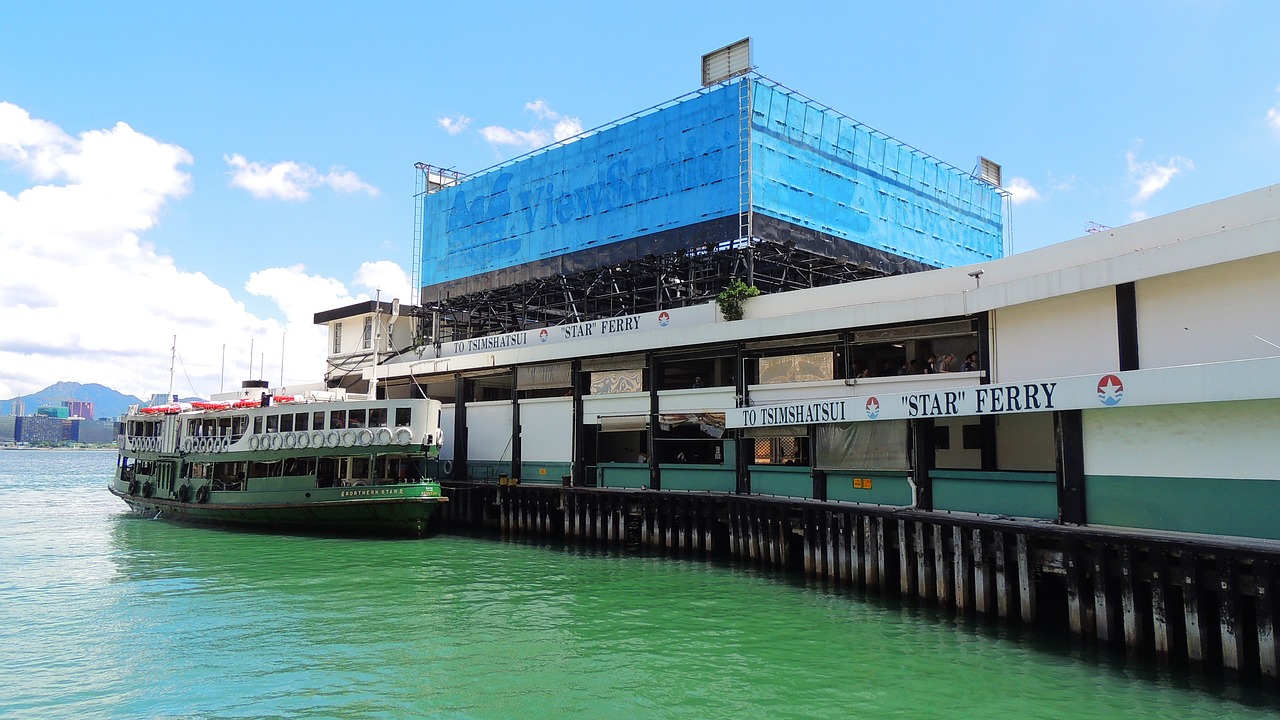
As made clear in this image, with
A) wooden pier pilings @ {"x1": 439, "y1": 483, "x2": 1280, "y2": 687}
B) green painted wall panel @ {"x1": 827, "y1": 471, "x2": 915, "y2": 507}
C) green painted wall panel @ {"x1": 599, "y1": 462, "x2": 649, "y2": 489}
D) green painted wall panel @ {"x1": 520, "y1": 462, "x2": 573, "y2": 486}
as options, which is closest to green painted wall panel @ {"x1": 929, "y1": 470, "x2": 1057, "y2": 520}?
wooden pier pilings @ {"x1": 439, "y1": 483, "x2": 1280, "y2": 687}

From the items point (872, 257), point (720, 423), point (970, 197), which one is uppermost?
point (970, 197)

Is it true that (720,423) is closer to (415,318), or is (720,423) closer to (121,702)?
(121,702)

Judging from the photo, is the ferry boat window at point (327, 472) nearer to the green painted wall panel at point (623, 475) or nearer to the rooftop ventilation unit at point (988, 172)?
the green painted wall panel at point (623, 475)

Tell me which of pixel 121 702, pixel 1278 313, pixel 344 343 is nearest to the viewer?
pixel 121 702

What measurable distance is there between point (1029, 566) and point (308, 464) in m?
25.8

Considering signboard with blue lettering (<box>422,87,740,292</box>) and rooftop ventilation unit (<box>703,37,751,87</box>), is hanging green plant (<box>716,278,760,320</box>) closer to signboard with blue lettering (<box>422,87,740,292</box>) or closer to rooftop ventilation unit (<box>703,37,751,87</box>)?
signboard with blue lettering (<box>422,87,740,292</box>)

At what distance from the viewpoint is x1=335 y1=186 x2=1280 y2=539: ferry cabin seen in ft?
48.2

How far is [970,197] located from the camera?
163 ft

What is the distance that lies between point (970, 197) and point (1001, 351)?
1308 inches

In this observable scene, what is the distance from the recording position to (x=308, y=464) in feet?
103

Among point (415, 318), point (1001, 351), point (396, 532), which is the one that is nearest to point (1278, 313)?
point (1001, 351)

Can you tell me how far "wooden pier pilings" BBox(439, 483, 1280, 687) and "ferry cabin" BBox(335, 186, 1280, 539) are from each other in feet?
3.60

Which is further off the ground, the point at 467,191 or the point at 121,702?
the point at 467,191

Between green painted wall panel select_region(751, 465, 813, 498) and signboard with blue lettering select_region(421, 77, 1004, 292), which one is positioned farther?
signboard with blue lettering select_region(421, 77, 1004, 292)
